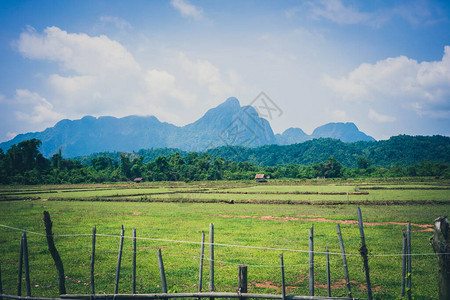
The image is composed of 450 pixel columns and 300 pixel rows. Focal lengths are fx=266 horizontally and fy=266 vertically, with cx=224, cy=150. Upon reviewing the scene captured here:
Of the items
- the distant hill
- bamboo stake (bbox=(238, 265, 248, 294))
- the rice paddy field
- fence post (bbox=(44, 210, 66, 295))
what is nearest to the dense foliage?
the distant hill

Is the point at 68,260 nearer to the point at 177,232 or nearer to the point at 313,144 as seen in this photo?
the point at 177,232

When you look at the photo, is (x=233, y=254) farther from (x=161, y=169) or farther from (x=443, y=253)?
(x=161, y=169)

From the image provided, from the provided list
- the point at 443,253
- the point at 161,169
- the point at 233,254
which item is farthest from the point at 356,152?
the point at 443,253

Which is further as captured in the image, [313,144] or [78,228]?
[313,144]

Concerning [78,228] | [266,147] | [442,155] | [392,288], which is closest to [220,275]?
[392,288]

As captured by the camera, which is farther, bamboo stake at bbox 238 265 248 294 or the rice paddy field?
the rice paddy field

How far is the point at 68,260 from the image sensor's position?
33.4ft

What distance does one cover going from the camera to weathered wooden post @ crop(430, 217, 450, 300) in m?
4.83

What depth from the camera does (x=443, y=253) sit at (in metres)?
4.84

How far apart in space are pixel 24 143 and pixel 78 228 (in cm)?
8387

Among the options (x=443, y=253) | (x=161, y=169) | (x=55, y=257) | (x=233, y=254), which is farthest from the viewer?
(x=161, y=169)

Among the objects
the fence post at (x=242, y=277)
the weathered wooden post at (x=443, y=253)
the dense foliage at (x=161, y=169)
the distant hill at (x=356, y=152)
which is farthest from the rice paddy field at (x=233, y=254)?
the distant hill at (x=356, y=152)

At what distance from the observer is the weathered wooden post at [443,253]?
15.8ft

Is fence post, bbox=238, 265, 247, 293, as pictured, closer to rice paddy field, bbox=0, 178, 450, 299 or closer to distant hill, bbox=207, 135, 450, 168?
rice paddy field, bbox=0, 178, 450, 299
